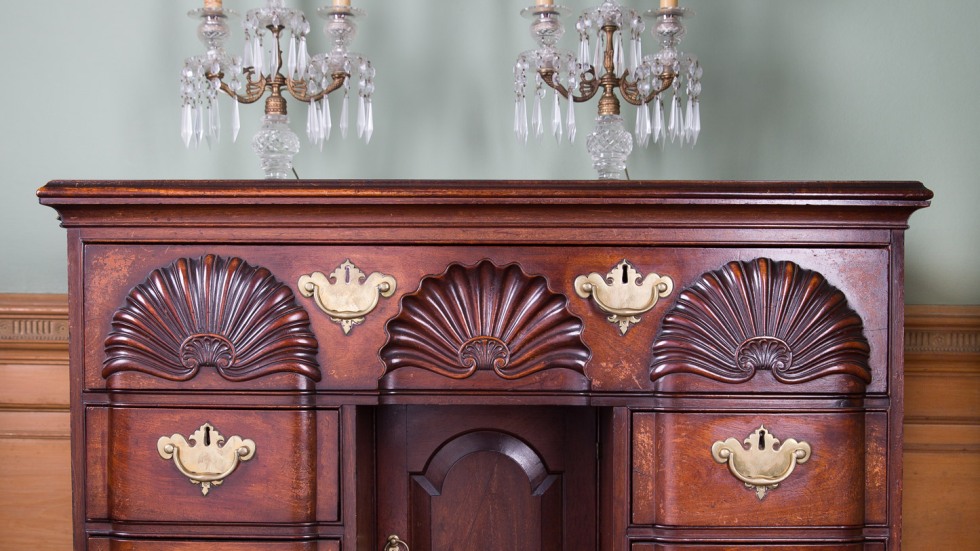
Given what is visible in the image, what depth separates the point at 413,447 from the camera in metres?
1.55

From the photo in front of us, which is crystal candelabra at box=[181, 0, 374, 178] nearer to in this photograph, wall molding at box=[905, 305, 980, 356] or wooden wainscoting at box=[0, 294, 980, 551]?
wooden wainscoting at box=[0, 294, 980, 551]

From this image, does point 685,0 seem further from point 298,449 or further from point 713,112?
point 298,449

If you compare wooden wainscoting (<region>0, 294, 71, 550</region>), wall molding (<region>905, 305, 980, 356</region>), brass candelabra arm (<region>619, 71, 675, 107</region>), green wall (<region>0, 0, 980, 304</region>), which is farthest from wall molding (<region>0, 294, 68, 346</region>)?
wall molding (<region>905, 305, 980, 356</region>)

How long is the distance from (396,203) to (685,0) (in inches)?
42.3

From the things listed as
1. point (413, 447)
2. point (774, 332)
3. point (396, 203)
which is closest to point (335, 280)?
point (396, 203)

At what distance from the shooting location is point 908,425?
1.82 m

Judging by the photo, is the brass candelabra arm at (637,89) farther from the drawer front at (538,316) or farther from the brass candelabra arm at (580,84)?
the drawer front at (538,316)

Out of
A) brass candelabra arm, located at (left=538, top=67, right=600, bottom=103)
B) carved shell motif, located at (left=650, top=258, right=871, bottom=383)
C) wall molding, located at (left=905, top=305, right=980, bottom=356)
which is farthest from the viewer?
wall molding, located at (left=905, top=305, right=980, bottom=356)

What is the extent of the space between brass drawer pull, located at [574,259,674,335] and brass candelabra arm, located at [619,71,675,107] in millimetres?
424

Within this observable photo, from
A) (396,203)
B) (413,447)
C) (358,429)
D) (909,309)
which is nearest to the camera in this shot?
(396,203)

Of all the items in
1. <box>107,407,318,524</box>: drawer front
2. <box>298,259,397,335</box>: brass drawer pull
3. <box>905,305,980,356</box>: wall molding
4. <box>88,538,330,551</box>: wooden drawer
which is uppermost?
<box>298,259,397,335</box>: brass drawer pull

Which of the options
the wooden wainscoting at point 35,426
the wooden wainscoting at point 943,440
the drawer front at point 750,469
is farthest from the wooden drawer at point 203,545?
the wooden wainscoting at point 943,440

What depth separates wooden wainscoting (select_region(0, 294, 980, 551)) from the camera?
1.81 m

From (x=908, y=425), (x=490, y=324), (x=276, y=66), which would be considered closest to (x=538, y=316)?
(x=490, y=324)
